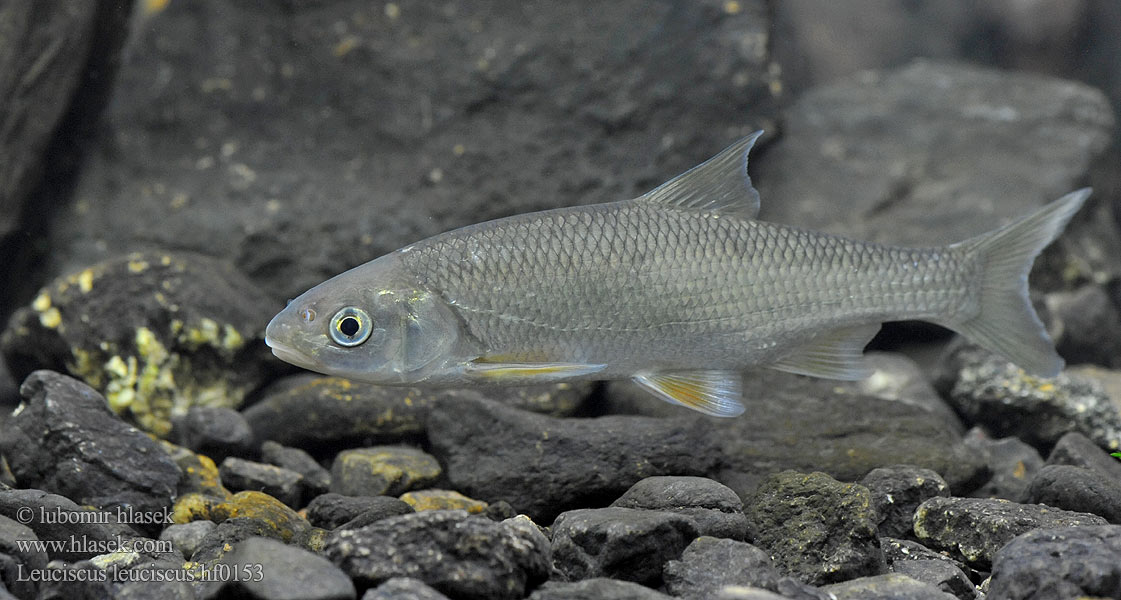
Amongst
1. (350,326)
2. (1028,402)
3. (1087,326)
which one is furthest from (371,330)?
(1087,326)

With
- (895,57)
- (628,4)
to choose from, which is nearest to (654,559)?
(628,4)

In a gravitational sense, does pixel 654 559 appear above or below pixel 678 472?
above

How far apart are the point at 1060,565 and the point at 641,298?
70.2 inches

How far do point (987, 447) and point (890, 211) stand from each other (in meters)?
2.92

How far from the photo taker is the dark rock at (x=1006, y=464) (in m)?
4.62

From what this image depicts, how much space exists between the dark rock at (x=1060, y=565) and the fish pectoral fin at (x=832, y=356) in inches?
45.6

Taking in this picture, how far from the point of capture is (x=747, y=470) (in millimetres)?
4473

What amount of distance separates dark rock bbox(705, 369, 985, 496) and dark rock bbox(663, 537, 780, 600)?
1.20m

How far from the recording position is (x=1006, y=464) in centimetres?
502

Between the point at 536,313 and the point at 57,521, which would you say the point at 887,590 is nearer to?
the point at 536,313

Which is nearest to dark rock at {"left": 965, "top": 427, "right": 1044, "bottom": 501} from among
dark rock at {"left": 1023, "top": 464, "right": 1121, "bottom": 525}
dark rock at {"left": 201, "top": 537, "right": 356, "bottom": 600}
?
dark rock at {"left": 1023, "top": 464, "right": 1121, "bottom": 525}

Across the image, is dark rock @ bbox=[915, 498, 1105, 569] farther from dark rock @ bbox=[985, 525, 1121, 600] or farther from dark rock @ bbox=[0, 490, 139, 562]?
dark rock @ bbox=[0, 490, 139, 562]

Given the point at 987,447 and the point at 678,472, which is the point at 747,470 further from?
the point at 987,447

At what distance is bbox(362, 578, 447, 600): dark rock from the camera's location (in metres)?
2.55
